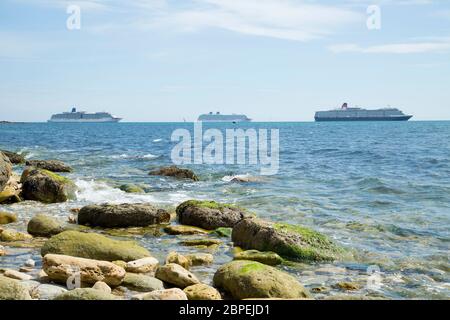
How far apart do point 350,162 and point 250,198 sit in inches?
684

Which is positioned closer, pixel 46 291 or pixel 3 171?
pixel 46 291

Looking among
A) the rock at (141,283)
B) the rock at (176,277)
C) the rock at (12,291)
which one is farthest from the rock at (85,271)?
the rock at (12,291)

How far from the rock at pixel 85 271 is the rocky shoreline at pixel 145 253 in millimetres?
16

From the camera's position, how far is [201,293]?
7703mm

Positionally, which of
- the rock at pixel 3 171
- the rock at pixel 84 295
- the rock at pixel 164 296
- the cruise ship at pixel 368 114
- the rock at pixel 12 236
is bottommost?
the rock at pixel 12 236

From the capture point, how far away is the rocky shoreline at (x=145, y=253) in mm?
7793

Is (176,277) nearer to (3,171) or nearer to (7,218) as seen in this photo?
(7,218)

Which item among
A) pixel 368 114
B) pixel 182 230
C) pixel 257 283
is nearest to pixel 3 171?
pixel 182 230

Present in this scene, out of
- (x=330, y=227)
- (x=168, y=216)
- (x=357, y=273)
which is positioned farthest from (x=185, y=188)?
(x=357, y=273)

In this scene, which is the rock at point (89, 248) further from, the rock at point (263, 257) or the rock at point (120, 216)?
the rock at point (120, 216)

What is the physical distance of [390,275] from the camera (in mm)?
9883

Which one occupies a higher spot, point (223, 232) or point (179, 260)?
point (179, 260)

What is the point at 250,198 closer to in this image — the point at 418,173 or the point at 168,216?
the point at 168,216

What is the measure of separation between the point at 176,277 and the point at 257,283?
1.37 metres
